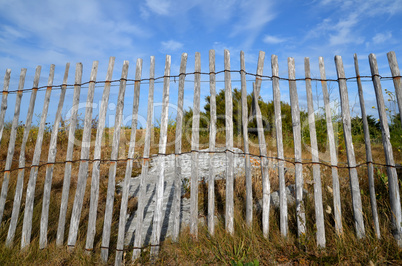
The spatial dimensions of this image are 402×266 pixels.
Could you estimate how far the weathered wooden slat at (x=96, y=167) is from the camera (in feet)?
11.7

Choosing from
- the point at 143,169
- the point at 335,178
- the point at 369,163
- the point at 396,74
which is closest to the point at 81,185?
the point at 143,169

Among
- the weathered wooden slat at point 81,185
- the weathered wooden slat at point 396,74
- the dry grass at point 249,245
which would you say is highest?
the weathered wooden slat at point 396,74

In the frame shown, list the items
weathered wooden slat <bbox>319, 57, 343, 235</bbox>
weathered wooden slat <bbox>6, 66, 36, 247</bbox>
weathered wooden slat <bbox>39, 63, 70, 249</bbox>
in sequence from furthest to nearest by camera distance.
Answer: weathered wooden slat <bbox>6, 66, 36, 247</bbox>, weathered wooden slat <bbox>39, 63, 70, 249</bbox>, weathered wooden slat <bbox>319, 57, 343, 235</bbox>

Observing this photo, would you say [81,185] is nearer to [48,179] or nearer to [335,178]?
[48,179]

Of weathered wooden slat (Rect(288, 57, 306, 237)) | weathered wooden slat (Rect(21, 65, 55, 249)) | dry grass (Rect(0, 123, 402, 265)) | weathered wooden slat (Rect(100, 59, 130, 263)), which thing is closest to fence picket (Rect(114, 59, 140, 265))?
weathered wooden slat (Rect(100, 59, 130, 263))

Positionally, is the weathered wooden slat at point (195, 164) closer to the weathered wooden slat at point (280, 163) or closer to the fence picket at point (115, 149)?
the fence picket at point (115, 149)

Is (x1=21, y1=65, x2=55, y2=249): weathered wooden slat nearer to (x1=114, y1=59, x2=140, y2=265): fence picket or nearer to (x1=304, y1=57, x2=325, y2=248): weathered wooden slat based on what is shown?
(x1=114, y1=59, x2=140, y2=265): fence picket

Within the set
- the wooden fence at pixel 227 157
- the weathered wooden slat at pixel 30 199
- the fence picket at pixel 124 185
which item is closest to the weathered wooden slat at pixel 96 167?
the wooden fence at pixel 227 157

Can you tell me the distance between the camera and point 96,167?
3.69 m

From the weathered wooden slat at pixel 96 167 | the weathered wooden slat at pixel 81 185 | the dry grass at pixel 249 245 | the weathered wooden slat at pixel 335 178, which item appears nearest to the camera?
the dry grass at pixel 249 245

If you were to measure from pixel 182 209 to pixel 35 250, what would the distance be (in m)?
2.13

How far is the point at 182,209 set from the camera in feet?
14.6

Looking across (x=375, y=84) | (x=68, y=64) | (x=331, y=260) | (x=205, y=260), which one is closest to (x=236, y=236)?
(x=205, y=260)

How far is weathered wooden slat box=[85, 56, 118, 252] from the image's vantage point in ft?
11.7
